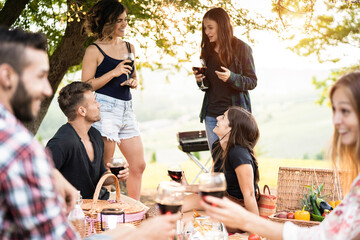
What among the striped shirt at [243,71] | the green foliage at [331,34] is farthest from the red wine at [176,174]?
the green foliage at [331,34]

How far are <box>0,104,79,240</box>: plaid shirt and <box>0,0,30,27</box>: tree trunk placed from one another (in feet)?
14.1

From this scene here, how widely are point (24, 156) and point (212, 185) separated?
0.77m

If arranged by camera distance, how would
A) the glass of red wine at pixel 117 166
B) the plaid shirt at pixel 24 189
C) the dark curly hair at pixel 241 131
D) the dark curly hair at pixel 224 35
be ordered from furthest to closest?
the dark curly hair at pixel 224 35 → the dark curly hair at pixel 241 131 → the glass of red wine at pixel 117 166 → the plaid shirt at pixel 24 189

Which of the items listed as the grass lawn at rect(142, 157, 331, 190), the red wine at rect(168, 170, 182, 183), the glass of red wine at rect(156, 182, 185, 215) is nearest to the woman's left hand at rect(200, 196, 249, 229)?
the glass of red wine at rect(156, 182, 185, 215)

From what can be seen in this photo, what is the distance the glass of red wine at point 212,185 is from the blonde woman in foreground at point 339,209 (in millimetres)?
38

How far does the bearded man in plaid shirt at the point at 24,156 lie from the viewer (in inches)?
48.4

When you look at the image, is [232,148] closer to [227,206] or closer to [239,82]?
[239,82]

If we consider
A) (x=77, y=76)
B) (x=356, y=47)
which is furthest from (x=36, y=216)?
(x=356, y=47)

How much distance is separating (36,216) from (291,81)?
53.8 feet

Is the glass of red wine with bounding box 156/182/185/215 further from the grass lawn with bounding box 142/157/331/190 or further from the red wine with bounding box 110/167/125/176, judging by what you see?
the grass lawn with bounding box 142/157/331/190

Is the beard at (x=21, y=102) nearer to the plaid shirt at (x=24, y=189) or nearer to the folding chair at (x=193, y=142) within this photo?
the plaid shirt at (x=24, y=189)

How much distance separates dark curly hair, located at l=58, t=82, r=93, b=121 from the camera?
369 cm

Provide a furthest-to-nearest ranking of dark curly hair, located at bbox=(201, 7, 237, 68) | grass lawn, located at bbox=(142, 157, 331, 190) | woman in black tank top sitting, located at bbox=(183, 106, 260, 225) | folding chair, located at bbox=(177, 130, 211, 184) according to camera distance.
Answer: grass lawn, located at bbox=(142, 157, 331, 190), folding chair, located at bbox=(177, 130, 211, 184), dark curly hair, located at bbox=(201, 7, 237, 68), woman in black tank top sitting, located at bbox=(183, 106, 260, 225)

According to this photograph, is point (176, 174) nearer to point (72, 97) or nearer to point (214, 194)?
point (72, 97)
